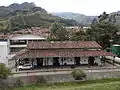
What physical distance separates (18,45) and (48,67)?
2944 centimetres

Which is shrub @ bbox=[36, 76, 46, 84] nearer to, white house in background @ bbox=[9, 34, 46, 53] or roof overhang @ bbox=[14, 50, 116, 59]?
roof overhang @ bbox=[14, 50, 116, 59]

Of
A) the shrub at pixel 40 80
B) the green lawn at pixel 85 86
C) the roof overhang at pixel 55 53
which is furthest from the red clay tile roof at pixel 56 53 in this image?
the green lawn at pixel 85 86

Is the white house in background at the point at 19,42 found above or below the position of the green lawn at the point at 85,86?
above

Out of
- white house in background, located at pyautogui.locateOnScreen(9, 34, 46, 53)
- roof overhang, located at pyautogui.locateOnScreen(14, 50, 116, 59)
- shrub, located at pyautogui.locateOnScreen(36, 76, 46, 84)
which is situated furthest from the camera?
white house in background, located at pyautogui.locateOnScreen(9, 34, 46, 53)

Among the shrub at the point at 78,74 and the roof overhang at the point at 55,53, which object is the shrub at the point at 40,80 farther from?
the roof overhang at the point at 55,53

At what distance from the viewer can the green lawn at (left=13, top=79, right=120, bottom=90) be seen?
29.5m

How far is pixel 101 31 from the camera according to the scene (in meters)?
55.2

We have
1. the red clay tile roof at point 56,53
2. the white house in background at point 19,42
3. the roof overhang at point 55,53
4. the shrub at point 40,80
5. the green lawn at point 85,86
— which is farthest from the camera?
the white house in background at point 19,42

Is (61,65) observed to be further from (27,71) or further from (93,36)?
(93,36)

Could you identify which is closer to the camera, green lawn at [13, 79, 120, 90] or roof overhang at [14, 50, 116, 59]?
green lawn at [13, 79, 120, 90]

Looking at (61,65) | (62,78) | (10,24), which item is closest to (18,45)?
(61,65)

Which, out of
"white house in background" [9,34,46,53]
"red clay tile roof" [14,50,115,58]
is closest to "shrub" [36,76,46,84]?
"red clay tile roof" [14,50,115,58]

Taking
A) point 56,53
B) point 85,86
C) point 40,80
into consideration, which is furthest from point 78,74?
point 56,53

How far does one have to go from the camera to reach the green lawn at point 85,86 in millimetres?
29527
